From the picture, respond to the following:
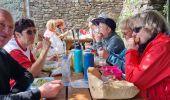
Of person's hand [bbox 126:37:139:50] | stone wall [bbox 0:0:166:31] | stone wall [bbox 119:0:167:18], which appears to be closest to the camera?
person's hand [bbox 126:37:139:50]

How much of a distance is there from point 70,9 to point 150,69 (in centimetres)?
1015

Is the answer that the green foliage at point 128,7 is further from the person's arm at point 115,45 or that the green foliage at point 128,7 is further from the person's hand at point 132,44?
the person's hand at point 132,44

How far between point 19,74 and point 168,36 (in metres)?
1.11

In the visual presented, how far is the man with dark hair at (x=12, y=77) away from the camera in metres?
1.69

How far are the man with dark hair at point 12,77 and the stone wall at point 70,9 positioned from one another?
9744 mm

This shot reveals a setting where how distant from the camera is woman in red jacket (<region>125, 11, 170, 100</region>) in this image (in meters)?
2.17

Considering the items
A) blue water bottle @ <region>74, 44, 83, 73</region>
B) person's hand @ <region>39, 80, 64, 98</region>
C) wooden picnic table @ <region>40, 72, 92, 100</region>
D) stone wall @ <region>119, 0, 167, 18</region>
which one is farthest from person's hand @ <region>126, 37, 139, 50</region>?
stone wall @ <region>119, 0, 167, 18</region>

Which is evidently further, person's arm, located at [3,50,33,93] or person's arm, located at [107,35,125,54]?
person's arm, located at [107,35,125,54]

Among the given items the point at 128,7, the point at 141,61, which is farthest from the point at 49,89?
the point at 128,7

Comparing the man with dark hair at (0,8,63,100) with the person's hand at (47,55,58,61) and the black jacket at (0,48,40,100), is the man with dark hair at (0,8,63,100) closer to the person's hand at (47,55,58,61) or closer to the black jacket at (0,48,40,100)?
the black jacket at (0,48,40,100)

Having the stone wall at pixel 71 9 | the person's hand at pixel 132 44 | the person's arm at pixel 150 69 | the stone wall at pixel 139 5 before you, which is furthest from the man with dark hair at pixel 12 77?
the stone wall at pixel 71 9

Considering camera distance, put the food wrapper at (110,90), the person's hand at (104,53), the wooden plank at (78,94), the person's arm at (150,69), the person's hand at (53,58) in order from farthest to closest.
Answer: the person's hand at (53,58) → the person's hand at (104,53) → the person's arm at (150,69) → the wooden plank at (78,94) → the food wrapper at (110,90)

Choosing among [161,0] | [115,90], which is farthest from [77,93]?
[161,0]

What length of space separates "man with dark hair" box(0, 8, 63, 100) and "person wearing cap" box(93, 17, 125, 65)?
1.72 m
